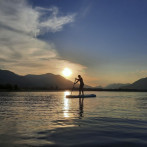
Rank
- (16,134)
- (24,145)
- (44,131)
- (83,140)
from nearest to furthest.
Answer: (24,145), (83,140), (16,134), (44,131)

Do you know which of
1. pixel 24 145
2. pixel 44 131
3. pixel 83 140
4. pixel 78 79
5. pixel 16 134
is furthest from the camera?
pixel 78 79

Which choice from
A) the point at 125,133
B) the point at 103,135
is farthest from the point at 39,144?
the point at 125,133

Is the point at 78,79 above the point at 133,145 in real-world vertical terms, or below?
above

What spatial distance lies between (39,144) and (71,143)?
0.95 metres

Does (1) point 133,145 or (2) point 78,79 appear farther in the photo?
(2) point 78,79

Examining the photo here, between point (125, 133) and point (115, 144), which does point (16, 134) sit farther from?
point (125, 133)

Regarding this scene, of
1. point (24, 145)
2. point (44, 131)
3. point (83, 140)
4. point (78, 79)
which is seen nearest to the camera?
point (24, 145)

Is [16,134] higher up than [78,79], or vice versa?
[78,79]

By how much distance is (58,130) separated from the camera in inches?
285

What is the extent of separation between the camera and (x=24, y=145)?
5305 millimetres

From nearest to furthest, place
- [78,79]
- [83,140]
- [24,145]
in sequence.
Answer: [24,145], [83,140], [78,79]

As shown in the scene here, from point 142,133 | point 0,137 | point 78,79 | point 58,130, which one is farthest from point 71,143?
point 78,79

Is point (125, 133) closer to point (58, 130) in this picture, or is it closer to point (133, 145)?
point (133, 145)

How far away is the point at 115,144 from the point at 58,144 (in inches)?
67.0
